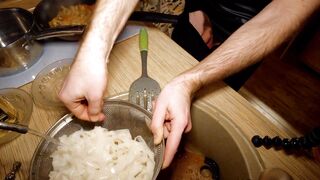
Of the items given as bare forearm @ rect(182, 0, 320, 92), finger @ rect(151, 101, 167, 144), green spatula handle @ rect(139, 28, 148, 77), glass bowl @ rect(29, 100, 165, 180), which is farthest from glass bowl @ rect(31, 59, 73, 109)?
bare forearm @ rect(182, 0, 320, 92)

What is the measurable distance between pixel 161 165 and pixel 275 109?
5.83 ft

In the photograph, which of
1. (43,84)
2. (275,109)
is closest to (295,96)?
(275,109)

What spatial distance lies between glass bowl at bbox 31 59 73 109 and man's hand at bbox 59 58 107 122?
0.85ft

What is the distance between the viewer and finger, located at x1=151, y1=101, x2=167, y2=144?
2.37 ft

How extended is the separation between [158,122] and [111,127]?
22 cm

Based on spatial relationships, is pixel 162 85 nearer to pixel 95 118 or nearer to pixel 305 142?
pixel 95 118

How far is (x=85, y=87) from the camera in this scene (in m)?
0.71

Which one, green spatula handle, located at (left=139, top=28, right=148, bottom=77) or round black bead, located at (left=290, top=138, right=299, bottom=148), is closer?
round black bead, located at (left=290, top=138, right=299, bottom=148)

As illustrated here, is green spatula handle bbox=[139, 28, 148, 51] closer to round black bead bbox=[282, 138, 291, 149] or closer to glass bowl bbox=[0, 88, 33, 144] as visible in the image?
glass bowl bbox=[0, 88, 33, 144]

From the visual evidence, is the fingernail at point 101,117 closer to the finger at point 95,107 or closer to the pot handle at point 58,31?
the finger at point 95,107

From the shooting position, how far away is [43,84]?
3.37 ft

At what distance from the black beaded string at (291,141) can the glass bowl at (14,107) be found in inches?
31.2

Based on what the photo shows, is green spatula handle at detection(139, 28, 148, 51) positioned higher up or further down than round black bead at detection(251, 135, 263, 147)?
higher up

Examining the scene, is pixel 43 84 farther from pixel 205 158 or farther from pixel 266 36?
pixel 266 36
